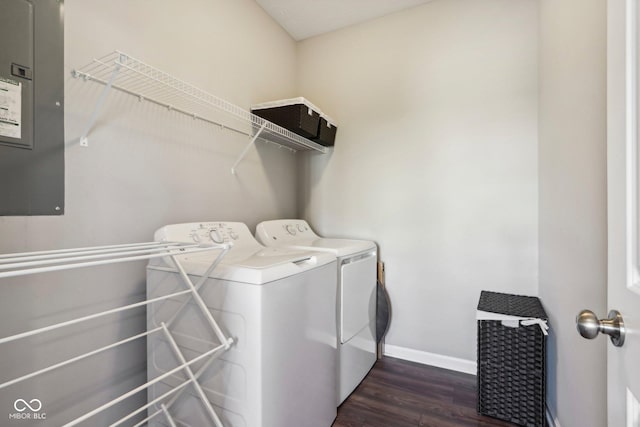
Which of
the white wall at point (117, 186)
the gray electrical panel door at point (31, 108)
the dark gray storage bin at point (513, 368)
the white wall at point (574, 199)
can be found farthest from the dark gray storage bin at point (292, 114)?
the dark gray storage bin at point (513, 368)

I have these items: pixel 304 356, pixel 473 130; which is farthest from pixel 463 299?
pixel 304 356

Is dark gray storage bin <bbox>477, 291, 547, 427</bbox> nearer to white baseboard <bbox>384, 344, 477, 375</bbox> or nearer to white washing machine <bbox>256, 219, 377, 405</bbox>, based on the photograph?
white baseboard <bbox>384, 344, 477, 375</bbox>

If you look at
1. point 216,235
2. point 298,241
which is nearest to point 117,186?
point 216,235

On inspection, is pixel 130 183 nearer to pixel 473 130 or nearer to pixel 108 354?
pixel 108 354

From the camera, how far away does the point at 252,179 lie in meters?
2.06

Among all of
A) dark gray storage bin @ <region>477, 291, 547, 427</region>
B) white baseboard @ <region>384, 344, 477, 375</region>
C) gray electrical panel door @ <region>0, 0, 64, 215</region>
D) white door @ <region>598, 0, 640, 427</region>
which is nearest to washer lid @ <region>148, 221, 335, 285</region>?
gray electrical panel door @ <region>0, 0, 64, 215</region>

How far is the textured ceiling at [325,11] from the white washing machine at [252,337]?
1.89 m

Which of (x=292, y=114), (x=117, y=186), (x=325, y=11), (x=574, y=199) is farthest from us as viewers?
(x=325, y=11)

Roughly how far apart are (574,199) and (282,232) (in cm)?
162

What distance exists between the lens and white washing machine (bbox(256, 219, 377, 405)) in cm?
161

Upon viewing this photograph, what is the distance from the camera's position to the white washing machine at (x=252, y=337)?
1.00 metres

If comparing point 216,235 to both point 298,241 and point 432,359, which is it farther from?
point 432,359

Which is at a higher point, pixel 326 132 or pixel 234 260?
pixel 326 132

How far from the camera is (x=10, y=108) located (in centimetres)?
94
